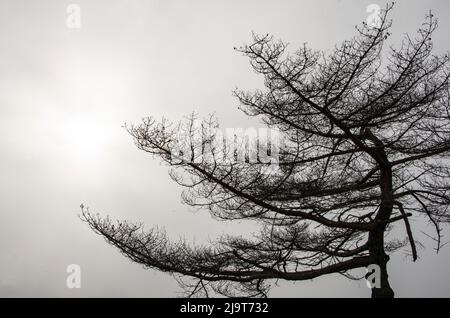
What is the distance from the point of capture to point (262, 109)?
718 centimetres

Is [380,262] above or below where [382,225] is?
below

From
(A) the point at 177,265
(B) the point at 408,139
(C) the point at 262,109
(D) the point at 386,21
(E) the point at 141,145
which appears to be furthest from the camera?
(A) the point at 177,265

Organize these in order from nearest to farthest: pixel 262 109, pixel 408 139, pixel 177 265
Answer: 1. pixel 262 109
2. pixel 408 139
3. pixel 177 265

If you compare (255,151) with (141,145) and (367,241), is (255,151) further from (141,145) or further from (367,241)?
(367,241)

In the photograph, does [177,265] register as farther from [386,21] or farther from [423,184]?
[386,21]

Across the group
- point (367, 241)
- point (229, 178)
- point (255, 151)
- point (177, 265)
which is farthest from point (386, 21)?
point (177, 265)

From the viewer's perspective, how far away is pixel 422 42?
665 centimetres

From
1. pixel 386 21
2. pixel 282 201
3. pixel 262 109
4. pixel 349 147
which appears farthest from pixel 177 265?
pixel 386 21
